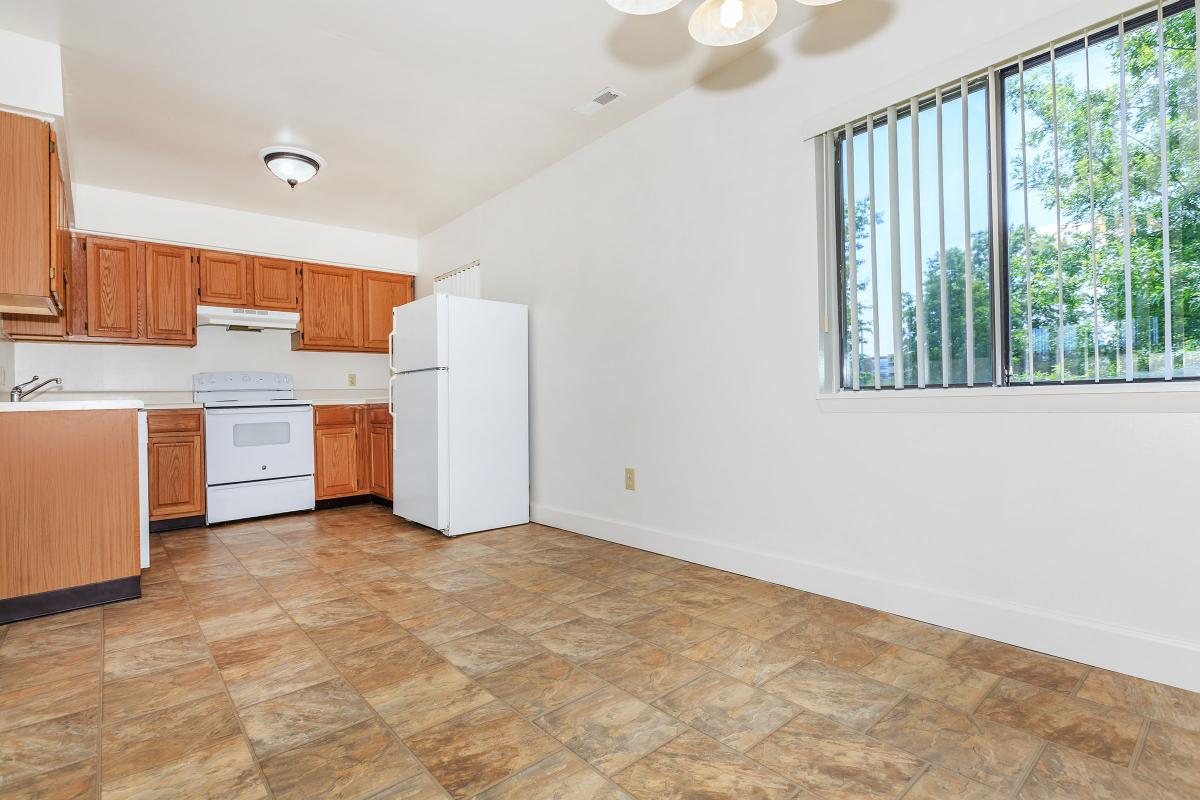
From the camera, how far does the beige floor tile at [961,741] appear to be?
140cm

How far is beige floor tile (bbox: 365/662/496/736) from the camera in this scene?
1.65m

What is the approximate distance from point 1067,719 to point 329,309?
5.47 metres

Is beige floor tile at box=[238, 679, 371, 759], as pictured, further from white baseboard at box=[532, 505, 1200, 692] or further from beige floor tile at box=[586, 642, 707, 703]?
white baseboard at box=[532, 505, 1200, 692]

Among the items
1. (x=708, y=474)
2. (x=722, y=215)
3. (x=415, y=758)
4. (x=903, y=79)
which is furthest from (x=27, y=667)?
(x=903, y=79)

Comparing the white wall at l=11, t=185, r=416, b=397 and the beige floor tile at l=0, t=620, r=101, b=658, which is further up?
the white wall at l=11, t=185, r=416, b=397

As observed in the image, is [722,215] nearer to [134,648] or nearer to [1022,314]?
[1022,314]

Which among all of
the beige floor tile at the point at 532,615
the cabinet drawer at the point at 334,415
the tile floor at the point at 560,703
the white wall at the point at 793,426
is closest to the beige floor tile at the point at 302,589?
the tile floor at the point at 560,703

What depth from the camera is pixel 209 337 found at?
495cm

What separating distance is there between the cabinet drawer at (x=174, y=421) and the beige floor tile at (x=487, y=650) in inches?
129

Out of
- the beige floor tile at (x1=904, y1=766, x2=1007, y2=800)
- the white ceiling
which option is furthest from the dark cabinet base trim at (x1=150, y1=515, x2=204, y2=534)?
the beige floor tile at (x1=904, y1=766, x2=1007, y2=800)

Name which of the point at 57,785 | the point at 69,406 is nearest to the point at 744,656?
the point at 57,785

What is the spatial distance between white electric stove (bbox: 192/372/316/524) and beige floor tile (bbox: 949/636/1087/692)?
448cm

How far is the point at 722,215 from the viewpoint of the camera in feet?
9.77

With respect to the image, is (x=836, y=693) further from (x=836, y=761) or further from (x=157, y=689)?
(x=157, y=689)
